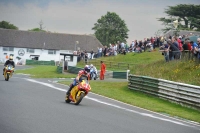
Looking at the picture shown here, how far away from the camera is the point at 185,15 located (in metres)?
83.7

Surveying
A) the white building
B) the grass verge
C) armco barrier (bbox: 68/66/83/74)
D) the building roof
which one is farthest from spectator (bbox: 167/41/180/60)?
the building roof

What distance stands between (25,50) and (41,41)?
462 centimetres

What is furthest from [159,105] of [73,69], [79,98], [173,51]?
[73,69]

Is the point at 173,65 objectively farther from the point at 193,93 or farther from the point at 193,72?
the point at 193,93

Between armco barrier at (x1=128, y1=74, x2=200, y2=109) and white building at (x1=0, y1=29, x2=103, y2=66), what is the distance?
81419 mm

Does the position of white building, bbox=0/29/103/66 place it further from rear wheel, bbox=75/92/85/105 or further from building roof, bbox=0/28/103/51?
rear wheel, bbox=75/92/85/105

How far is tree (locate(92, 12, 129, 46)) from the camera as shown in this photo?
123500 mm

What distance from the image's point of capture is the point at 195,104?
67.2ft

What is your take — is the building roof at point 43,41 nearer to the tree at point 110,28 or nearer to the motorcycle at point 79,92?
the tree at point 110,28

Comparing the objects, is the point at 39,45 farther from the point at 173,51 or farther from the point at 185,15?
the point at 173,51

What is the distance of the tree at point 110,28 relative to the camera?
123500 mm

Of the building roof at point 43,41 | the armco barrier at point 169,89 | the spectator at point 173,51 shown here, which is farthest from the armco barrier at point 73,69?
the building roof at point 43,41

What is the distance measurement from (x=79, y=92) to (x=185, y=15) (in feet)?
224

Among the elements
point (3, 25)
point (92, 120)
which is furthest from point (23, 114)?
point (3, 25)
